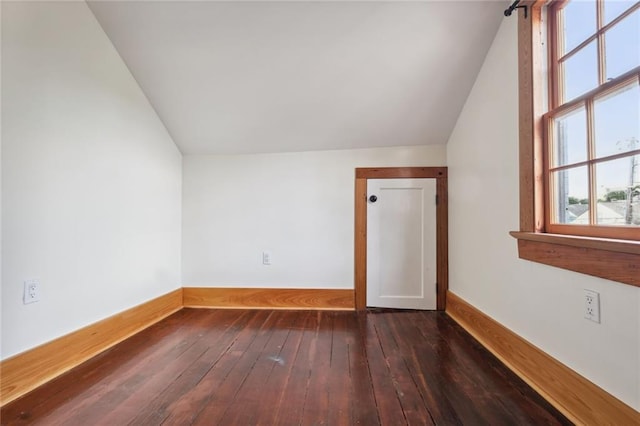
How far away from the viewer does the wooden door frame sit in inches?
88.2

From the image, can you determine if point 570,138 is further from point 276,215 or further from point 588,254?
point 276,215

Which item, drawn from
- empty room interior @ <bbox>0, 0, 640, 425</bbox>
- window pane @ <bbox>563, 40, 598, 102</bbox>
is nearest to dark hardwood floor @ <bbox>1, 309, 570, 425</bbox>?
empty room interior @ <bbox>0, 0, 640, 425</bbox>

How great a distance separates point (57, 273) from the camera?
1.35 meters

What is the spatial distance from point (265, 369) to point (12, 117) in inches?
66.8

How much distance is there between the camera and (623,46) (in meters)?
0.96

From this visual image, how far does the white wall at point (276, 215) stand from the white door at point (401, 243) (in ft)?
0.64

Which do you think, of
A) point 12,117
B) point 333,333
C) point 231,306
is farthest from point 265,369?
point 12,117

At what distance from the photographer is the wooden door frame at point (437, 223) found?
224 centimetres

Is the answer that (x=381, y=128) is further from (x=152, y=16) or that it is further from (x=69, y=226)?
(x=69, y=226)

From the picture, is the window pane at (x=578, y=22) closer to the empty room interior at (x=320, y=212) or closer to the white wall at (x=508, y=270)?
the empty room interior at (x=320, y=212)

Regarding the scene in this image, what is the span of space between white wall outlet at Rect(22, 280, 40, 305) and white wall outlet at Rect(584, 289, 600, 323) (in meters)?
2.44

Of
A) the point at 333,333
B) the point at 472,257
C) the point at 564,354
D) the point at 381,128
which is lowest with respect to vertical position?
the point at 333,333

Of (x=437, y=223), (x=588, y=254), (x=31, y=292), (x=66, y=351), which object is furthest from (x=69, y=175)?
(x=437, y=223)

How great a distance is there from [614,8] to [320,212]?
6.34 feet
